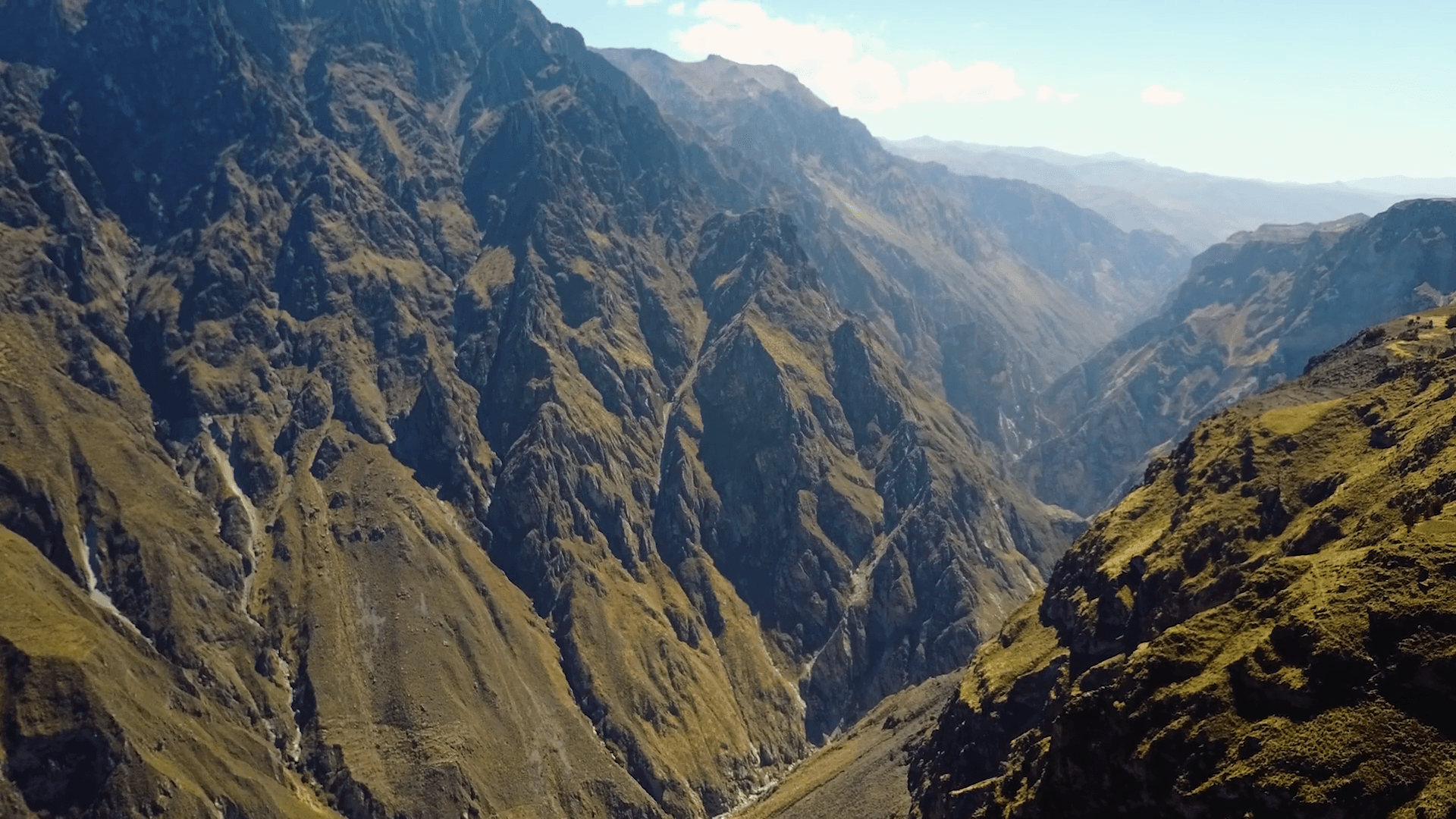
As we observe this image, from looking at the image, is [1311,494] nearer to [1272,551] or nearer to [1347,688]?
[1272,551]

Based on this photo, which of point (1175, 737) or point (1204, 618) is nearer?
point (1175, 737)

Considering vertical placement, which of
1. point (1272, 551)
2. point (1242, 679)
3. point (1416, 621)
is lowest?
point (1272, 551)

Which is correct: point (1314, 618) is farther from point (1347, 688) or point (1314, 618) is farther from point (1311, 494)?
point (1311, 494)

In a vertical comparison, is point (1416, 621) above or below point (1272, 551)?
above

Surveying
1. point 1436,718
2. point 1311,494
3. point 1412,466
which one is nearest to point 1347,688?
point 1436,718

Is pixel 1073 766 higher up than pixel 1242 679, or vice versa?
pixel 1242 679

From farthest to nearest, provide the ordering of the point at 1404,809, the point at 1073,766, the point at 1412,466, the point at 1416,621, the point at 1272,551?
the point at 1272,551, the point at 1412,466, the point at 1073,766, the point at 1416,621, the point at 1404,809

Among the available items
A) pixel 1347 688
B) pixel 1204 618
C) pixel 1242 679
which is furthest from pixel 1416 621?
pixel 1204 618

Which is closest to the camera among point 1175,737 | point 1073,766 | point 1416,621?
point 1416,621

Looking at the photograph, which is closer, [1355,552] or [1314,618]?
[1314,618]
